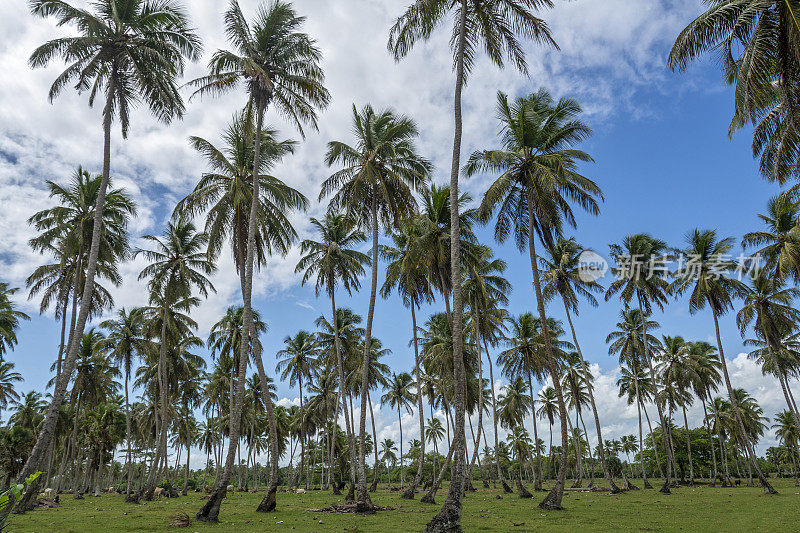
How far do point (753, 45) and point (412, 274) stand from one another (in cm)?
1719

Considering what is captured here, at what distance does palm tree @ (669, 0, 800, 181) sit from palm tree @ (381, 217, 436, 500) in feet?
42.7

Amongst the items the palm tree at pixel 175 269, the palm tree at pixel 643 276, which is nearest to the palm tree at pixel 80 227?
the palm tree at pixel 175 269

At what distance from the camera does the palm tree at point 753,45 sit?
470 inches

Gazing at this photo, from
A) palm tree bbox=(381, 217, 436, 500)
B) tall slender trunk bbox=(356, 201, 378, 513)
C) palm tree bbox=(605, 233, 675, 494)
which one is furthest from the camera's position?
palm tree bbox=(605, 233, 675, 494)

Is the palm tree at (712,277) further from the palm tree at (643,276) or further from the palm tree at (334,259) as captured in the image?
the palm tree at (334,259)

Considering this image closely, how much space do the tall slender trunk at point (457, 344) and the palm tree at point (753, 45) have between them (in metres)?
6.52

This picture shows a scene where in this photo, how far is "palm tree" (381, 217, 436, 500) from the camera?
955 inches

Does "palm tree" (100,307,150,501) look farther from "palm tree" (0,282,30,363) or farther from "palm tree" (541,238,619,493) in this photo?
"palm tree" (541,238,619,493)

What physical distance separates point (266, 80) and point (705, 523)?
70.5 feet

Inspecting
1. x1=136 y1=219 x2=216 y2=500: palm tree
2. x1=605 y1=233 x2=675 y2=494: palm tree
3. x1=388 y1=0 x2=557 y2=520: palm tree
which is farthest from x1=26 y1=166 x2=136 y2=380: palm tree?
x1=605 y1=233 x2=675 y2=494: palm tree

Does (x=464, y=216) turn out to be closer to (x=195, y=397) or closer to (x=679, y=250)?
(x=679, y=250)

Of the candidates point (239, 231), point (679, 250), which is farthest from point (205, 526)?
point (679, 250)

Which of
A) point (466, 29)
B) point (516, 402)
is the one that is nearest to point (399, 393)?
point (516, 402)

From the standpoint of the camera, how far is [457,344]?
500 inches
